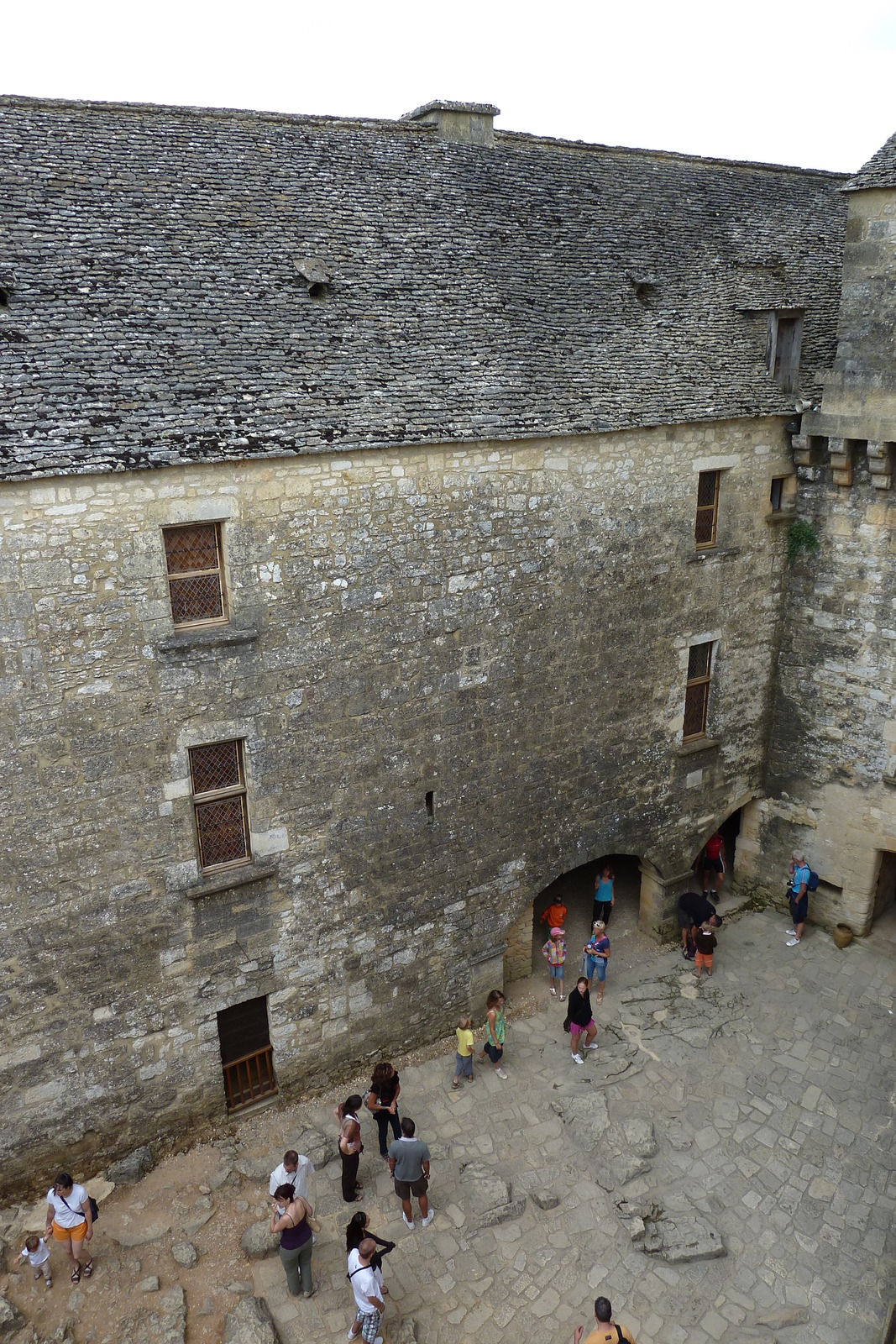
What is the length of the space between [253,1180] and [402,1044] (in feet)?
8.53

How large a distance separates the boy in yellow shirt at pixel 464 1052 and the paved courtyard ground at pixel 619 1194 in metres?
0.16

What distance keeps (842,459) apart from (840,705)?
3.80 meters

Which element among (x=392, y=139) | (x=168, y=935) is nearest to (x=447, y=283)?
(x=392, y=139)

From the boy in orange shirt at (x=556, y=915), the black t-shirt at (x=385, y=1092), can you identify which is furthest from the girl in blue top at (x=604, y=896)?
the black t-shirt at (x=385, y=1092)

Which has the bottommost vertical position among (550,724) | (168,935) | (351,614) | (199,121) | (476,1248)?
(476,1248)

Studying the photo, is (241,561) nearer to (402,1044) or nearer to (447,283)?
(447,283)

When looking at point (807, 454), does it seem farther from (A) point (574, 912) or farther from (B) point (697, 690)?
(A) point (574, 912)

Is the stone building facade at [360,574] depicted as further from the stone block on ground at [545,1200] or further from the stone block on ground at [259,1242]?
the stone block on ground at [545,1200]

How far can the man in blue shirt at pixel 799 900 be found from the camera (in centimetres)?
1531

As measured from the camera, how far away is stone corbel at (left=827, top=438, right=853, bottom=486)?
45.2ft

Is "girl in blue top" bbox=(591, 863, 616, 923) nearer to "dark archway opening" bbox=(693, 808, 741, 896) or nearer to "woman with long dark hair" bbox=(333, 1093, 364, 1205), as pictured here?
"dark archway opening" bbox=(693, 808, 741, 896)

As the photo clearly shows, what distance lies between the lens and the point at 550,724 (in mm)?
13039

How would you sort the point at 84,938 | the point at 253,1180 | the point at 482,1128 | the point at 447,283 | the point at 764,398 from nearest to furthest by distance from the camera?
the point at 84,938 < the point at 253,1180 < the point at 482,1128 < the point at 447,283 < the point at 764,398

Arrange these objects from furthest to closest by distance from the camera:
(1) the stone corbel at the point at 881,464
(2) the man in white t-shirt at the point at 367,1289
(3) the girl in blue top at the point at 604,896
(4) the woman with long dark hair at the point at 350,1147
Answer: (3) the girl in blue top at the point at 604,896, (1) the stone corbel at the point at 881,464, (4) the woman with long dark hair at the point at 350,1147, (2) the man in white t-shirt at the point at 367,1289
